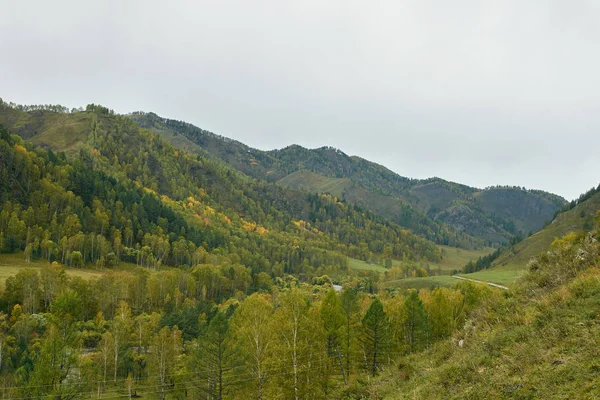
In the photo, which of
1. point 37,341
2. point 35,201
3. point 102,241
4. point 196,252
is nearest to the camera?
point 37,341

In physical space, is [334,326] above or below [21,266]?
above

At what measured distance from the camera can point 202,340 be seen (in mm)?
52188

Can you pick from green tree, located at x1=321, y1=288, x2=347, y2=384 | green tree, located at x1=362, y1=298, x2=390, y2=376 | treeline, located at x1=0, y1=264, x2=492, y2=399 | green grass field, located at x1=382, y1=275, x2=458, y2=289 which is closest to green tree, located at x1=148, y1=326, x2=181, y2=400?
treeline, located at x1=0, y1=264, x2=492, y2=399

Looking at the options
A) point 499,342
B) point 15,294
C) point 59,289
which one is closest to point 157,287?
point 59,289

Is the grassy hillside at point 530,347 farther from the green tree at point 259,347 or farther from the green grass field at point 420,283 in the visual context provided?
the green grass field at point 420,283

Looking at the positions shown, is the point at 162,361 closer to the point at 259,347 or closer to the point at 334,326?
the point at 259,347

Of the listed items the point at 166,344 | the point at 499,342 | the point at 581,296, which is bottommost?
the point at 166,344

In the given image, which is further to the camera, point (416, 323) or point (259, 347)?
point (416, 323)

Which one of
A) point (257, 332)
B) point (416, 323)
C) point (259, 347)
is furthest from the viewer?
point (416, 323)

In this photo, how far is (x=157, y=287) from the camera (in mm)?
121688

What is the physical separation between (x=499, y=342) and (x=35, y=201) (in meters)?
214

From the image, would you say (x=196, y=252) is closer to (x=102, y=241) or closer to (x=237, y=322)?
(x=102, y=241)

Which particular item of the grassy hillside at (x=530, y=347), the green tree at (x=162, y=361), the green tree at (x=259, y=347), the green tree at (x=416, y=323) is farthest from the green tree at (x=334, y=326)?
the green tree at (x=162, y=361)

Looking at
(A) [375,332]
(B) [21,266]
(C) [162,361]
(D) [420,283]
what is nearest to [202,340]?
(C) [162,361]
